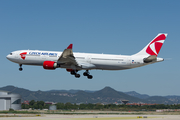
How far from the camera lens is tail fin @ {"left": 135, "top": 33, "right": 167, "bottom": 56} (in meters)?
61.7

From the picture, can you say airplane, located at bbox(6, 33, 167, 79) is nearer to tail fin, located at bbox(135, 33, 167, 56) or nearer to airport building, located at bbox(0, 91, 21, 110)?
tail fin, located at bbox(135, 33, 167, 56)

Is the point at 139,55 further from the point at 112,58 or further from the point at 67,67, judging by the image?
the point at 67,67

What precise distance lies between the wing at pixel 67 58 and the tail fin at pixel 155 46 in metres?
14.1

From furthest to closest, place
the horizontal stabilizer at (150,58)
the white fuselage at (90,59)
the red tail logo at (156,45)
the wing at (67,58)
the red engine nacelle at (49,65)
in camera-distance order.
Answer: the red tail logo at (156,45), the red engine nacelle at (49,65), the white fuselage at (90,59), the horizontal stabilizer at (150,58), the wing at (67,58)

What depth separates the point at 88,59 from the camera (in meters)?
62.4

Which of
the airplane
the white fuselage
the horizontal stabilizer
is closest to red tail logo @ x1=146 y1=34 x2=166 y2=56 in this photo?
the airplane

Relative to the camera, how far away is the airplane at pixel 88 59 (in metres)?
59.9

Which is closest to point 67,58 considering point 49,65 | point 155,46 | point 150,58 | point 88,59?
point 49,65

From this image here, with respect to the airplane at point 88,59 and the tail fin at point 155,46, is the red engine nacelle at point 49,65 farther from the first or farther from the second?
the tail fin at point 155,46

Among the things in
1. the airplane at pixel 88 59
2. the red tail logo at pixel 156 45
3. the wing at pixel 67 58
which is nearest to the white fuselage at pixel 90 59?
the airplane at pixel 88 59

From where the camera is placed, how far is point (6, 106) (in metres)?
121

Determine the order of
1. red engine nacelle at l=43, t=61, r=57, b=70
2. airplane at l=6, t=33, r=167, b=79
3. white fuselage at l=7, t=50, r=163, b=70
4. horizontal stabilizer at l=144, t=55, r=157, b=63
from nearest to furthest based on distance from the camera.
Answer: horizontal stabilizer at l=144, t=55, r=157, b=63
airplane at l=6, t=33, r=167, b=79
white fuselage at l=7, t=50, r=163, b=70
red engine nacelle at l=43, t=61, r=57, b=70

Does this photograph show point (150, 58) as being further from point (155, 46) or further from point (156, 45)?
point (156, 45)

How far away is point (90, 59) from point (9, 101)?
236ft
